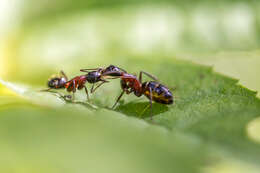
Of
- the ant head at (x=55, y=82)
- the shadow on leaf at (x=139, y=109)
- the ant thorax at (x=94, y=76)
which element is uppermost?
the ant thorax at (x=94, y=76)

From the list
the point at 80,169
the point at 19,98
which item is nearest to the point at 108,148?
the point at 80,169

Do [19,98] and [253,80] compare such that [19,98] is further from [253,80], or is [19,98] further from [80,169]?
[253,80]

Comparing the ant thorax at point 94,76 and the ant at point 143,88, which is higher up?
the ant thorax at point 94,76

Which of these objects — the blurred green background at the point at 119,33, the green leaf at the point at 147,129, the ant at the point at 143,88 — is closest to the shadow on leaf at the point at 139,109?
the green leaf at the point at 147,129

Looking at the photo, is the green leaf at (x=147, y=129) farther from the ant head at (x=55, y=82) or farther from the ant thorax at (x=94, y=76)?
the ant head at (x=55, y=82)

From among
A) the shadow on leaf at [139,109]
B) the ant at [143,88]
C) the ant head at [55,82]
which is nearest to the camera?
the shadow on leaf at [139,109]

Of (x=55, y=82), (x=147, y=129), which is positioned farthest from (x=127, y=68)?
(x=147, y=129)

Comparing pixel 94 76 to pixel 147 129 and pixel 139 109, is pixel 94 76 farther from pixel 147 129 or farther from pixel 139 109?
pixel 147 129

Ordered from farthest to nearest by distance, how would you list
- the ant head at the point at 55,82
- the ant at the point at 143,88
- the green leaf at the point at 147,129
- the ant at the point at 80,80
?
1. the ant head at the point at 55,82
2. the ant at the point at 80,80
3. the ant at the point at 143,88
4. the green leaf at the point at 147,129
